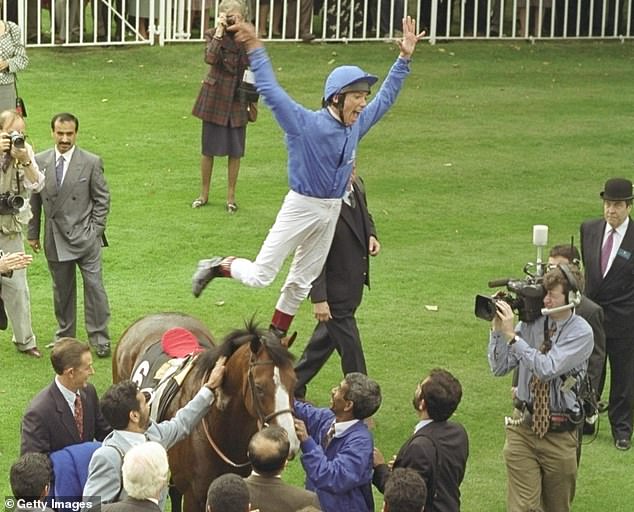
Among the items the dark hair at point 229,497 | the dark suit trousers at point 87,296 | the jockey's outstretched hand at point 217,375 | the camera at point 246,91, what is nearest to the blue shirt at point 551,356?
the jockey's outstretched hand at point 217,375

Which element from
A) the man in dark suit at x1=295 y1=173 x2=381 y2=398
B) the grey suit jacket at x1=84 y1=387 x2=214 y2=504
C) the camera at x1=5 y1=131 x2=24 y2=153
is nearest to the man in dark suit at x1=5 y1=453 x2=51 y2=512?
the grey suit jacket at x1=84 y1=387 x2=214 y2=504

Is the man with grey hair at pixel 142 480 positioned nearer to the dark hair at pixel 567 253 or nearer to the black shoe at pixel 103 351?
the dark hair at pixel 567 253

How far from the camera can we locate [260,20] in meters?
23.0

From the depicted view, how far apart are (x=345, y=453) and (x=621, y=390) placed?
381cm

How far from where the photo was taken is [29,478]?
7086 millimetres

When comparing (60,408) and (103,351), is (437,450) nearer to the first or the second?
(60,408)

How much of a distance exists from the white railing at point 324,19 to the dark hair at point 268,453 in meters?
14.6

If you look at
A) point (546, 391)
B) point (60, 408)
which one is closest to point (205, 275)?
point (60, 408)

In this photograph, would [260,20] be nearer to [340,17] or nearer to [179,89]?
[340,17]

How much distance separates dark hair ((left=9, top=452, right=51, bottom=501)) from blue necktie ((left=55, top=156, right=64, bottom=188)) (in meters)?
5.26

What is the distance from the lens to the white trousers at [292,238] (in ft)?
33.3

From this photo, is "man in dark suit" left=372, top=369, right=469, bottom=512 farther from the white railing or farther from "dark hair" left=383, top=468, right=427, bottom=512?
the white railing

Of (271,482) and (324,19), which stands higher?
(324,19)

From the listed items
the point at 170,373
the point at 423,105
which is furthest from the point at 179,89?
the point at 170,373
